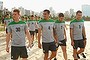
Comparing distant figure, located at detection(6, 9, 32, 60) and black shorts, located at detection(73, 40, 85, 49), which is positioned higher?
distant figure, located at detection(6, 9, 32, 60)

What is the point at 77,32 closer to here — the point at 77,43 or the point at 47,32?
the point at 77,43

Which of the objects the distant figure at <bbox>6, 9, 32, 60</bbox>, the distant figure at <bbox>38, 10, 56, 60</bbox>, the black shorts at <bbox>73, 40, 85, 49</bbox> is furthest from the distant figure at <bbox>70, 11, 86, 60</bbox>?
the distant figure at <bbox>6, 9, 32, 60</bbox>

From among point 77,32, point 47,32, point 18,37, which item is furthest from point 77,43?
point 18,37

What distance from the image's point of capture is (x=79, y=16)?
951cm

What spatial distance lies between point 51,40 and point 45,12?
880mm

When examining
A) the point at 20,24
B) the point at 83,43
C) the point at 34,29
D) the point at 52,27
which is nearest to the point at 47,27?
the point at 52,27

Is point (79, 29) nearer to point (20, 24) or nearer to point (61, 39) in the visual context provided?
point (61, 39)

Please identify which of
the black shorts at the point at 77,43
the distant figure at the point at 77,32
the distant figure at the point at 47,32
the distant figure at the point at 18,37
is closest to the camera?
the distant figure at the point at 18,37

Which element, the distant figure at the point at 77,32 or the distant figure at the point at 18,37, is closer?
the distant figure at the point at 18,37

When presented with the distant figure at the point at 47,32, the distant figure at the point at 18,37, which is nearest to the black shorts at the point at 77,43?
the distant figure at the point at 47,32

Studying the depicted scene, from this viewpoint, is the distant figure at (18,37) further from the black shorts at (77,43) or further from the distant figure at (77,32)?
the black shorts at (77,43)

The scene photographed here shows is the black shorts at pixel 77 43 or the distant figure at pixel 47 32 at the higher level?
the distant figure at pixel 47 32

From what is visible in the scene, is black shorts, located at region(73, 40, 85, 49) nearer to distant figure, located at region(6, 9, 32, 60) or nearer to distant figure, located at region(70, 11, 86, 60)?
distant figure, located at region(70, 11, 86, 60)

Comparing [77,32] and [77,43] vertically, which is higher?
[77,32]
